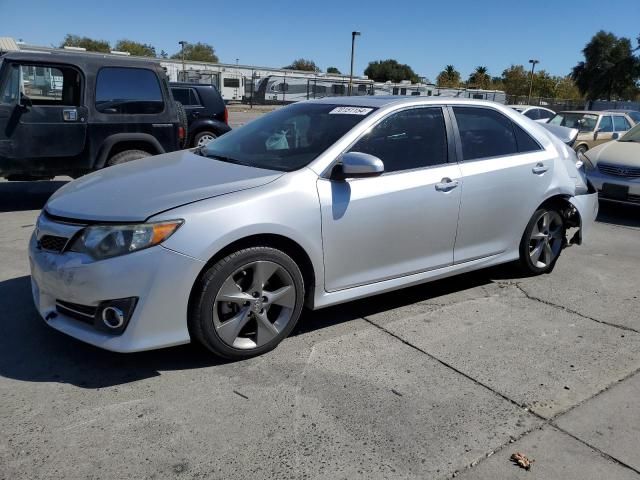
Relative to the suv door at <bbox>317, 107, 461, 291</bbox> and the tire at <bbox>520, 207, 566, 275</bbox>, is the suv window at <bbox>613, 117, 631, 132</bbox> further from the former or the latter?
the suv door at <bbox>317, 107, 461, 291</bbox>

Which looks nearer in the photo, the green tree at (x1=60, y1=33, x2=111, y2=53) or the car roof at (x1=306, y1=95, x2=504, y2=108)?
the car roof at (x1=306, y1=95, x2=504, y2=108)

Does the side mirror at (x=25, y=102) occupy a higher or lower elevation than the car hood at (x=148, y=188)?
higher

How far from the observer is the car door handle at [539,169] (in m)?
4.67

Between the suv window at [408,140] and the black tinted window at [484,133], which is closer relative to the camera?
the suv window at [408,140]

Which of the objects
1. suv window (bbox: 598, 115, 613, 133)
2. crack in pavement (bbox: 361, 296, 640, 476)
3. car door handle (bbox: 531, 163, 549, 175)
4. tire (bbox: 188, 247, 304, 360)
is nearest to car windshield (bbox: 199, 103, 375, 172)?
tire (bbox: 188, 247, 304, 360)

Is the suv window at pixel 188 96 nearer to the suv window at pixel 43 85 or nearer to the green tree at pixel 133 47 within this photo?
the suv window at pixel 43 85

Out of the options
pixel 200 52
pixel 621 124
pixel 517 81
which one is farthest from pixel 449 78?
pixel 621 124

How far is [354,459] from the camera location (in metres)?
2.49

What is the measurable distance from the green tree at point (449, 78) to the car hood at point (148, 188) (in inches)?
2848

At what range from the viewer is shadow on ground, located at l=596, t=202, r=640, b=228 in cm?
795

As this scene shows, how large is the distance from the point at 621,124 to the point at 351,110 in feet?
45.0

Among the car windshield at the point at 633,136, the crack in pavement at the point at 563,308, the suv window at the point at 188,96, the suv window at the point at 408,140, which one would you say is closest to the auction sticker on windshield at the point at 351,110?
the suv window at the point at 408,140

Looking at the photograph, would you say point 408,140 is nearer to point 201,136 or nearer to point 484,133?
point 484,133

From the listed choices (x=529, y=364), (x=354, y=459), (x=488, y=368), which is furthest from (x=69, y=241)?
(x=529, y=364)
